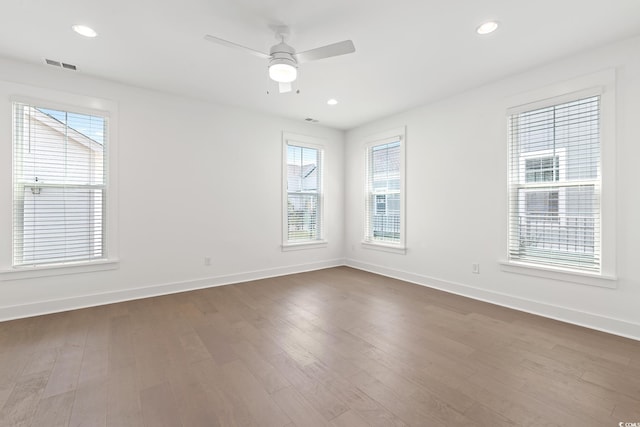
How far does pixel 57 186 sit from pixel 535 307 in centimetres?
567

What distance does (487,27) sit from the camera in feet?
8.21

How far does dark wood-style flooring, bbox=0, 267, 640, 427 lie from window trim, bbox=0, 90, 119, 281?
0.52 m

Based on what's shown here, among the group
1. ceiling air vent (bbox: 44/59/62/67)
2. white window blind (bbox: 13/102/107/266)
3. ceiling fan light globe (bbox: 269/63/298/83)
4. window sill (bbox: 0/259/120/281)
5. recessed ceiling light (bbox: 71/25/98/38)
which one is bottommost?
window sill (bbox: 0/259/120/281)

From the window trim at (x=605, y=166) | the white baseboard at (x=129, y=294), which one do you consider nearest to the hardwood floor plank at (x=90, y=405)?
the white baseboard at (x=129, y=294)

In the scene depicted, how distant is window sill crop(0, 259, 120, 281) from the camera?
10.1 ft

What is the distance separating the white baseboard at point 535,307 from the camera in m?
2.71

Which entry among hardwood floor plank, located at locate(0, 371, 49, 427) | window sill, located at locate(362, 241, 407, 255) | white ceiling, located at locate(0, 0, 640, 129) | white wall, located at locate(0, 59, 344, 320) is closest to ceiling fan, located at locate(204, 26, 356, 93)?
white ceiling, located at locate(0, 0, 640, 129)

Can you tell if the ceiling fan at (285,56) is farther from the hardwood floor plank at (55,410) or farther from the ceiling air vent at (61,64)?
the hardwood floor plank at (55,410)

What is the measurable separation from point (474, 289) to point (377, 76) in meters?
3.02

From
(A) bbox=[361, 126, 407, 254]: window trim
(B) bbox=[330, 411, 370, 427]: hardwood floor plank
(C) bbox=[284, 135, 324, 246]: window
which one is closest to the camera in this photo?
(B) bbox=[330, 411, 370, 427]: hardwood floor plank

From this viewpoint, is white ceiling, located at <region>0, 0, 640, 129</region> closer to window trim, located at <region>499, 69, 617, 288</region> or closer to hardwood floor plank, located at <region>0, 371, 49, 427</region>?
window trim, located at <region>499, 69, 617, 288</region>

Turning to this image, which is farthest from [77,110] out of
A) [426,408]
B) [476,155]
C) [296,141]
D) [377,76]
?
[476,155]

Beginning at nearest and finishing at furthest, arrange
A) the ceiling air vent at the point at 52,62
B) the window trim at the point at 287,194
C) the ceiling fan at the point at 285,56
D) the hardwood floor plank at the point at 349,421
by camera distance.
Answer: the hardwood floor plank at the point at 349,421, the ceiling fan at the point at 285,56, the ceiling air vent at the point at 52,62, the window trim at the point at 287,194

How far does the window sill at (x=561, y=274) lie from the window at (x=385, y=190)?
1.64 meters
